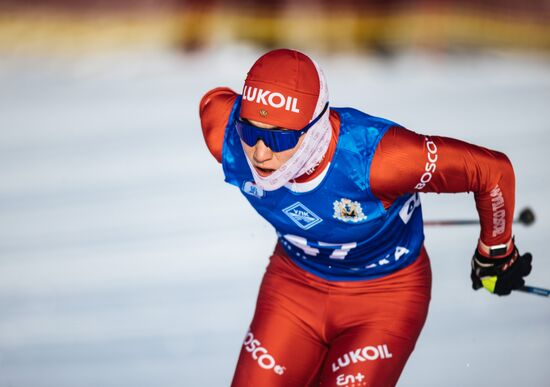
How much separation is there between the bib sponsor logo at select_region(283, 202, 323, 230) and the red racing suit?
12 cm

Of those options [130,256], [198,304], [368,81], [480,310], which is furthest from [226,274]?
[368,81]

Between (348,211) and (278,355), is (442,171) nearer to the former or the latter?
(348,211)

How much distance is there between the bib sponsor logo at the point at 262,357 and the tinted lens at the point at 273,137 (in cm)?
73

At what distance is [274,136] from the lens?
95.1 inches

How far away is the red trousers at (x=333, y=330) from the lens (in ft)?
8.87

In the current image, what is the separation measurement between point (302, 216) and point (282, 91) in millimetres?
464

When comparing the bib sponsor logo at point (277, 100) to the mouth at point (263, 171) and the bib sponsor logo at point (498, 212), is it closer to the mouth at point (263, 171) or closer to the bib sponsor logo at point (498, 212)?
the mouth at point (263, 171)

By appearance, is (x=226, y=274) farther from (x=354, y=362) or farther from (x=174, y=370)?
(x=354, y=362)

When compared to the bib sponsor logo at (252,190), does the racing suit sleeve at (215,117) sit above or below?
above

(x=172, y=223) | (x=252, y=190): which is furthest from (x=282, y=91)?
(x=172, y=223)

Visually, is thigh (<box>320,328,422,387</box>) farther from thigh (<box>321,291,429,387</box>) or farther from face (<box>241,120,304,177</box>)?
face (<box>241,120,304,177</box>)

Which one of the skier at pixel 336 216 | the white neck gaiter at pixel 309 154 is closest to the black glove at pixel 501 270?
the skier at pixel 336 216

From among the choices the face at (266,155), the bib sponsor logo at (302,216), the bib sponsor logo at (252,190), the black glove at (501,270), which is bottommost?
the black glove at (501,270)

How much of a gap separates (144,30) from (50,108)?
106 cm
